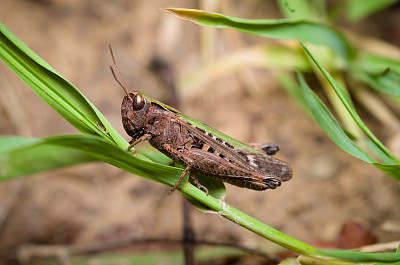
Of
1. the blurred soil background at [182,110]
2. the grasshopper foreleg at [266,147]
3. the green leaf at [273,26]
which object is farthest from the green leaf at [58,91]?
the blurred soil background at [182,110]

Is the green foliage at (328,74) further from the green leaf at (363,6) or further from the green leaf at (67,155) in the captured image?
the green leaf at (67,155)

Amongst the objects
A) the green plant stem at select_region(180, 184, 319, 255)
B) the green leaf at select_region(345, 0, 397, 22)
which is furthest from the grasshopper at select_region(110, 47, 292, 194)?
the green leaf at select_region(345, 0, 397, 22)

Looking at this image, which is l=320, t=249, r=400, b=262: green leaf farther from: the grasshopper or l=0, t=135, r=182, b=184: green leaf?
l=0, t=135, r=182, b=184: green leaf

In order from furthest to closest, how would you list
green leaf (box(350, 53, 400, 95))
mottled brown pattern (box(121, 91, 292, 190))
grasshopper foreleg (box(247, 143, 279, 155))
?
grasshopper foreleg (box(247, 143, 279, 155)) → green leaf (box(350, 53, 400, 95)) → mottled brown pattern (box(121, 91, 292, 190))

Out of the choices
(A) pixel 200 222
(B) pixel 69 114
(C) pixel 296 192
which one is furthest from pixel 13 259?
(C) pixel 296 192

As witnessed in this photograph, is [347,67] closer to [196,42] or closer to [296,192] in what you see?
[296,192]

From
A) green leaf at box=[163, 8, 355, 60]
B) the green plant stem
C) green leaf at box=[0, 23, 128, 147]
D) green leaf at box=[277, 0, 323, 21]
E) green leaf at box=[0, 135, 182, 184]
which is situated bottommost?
the green plant stem
